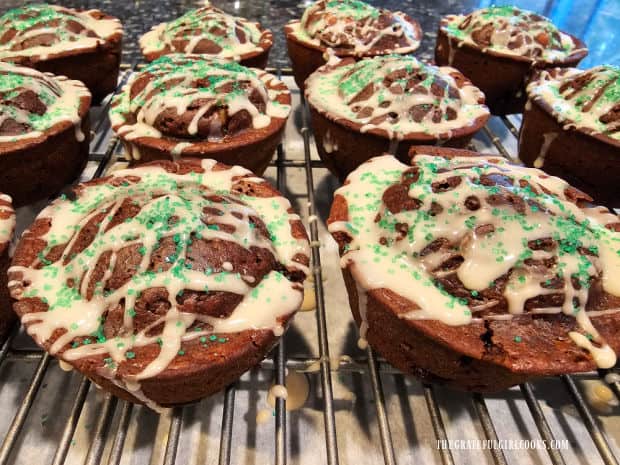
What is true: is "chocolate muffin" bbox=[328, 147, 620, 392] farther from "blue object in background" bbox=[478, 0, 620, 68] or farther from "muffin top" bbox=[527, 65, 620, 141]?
"blue object in background" bbox=[478, 0, 620, 68]

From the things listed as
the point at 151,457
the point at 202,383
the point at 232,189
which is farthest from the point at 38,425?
A: the point at 232,189

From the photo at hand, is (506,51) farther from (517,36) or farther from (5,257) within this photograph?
(5,257)

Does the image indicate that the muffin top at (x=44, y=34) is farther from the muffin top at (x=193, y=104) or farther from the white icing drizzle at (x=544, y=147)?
the white icing drizzle at (x=544, y=147)

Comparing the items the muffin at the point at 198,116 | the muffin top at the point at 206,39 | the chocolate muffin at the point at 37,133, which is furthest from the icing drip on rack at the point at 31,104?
the muffin top at the point at 206,39

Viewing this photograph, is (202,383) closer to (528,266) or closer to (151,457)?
(151,457)

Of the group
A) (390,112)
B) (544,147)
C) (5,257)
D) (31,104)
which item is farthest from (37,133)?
(544,147)

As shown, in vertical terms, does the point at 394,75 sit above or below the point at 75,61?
above
